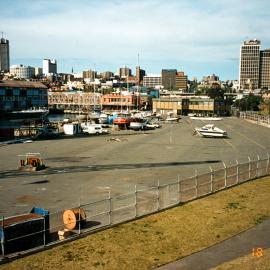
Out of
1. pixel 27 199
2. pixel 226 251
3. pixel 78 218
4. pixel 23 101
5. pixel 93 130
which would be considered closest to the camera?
pixel 226 251

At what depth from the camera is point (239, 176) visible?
116 ft

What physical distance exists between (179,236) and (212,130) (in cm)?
5546

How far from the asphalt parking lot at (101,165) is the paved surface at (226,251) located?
972 centimetres

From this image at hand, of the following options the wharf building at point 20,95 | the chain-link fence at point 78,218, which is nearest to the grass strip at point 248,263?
the chain-link fence at point 78,218

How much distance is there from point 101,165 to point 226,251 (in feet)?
82.7

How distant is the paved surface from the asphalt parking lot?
31.9ft

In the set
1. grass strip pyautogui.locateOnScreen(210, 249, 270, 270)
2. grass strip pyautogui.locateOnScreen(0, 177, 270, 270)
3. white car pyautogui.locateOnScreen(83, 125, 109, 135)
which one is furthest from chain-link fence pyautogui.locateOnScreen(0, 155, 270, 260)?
white car pyautogui.locateOnScreen(83, 125, 109, 135)

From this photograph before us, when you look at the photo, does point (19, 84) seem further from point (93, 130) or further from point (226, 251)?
point (226, 251)

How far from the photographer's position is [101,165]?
4250 centimetres

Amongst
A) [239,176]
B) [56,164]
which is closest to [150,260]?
[239,176]

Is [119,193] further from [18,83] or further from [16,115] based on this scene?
[18,83]

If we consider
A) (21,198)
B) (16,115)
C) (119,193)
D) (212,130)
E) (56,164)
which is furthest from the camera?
(212,130)

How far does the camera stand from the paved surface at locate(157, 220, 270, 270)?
17219 mm

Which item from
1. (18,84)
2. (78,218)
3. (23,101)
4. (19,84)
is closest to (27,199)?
(78,218)
